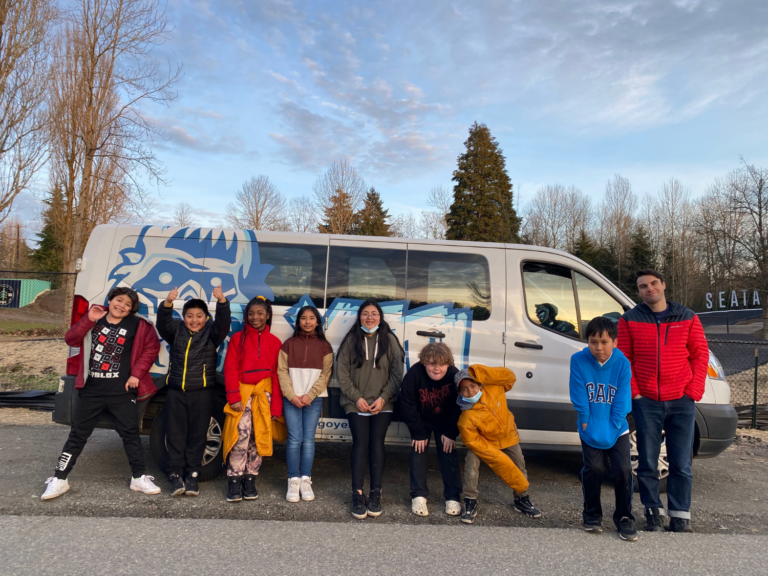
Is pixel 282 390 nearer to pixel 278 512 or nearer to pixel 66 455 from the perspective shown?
pixel 278 512

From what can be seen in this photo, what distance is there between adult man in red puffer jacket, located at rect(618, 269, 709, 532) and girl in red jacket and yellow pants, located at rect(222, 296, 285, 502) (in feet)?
9.25

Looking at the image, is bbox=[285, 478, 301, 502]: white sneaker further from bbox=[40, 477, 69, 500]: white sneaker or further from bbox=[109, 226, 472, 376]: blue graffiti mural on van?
bbox=[40, 477, 69, 500]: white sneaker

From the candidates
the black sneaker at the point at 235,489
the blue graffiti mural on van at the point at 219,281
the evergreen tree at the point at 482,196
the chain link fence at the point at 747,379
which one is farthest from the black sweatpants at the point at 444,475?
the evergreen tree at the point at 482,196

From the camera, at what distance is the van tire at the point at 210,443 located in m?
4.40

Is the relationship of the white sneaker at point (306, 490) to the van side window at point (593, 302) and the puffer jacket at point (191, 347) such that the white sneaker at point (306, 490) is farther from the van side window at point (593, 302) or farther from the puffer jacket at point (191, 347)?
the van side window at point (593, 302)

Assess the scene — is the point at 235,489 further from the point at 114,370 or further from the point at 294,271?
the point at 294,271

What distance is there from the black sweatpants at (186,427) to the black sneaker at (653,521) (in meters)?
3.47

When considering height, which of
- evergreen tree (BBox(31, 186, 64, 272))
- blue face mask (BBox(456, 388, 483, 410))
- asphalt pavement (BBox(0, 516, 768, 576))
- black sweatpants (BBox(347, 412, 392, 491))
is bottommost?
asphalt pavement (BBox(0, 516, 768, 576))

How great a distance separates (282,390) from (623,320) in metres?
2.75

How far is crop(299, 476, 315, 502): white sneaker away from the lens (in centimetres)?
405

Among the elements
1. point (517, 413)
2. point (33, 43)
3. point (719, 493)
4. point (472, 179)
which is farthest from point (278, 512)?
point (472, 179)

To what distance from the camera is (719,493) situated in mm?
4535

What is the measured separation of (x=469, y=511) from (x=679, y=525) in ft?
4.89

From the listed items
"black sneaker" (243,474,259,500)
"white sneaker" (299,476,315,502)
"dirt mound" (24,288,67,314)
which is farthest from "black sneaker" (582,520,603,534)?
"dirt mound" (24,288,67,314)
